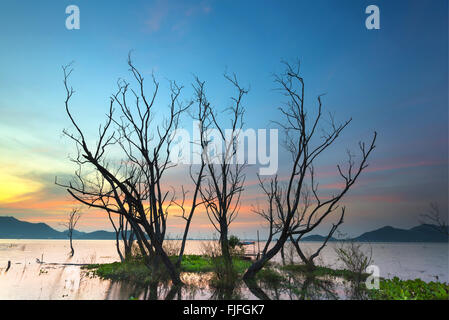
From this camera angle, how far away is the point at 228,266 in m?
11.0

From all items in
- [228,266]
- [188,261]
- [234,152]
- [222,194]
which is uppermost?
[234,152]

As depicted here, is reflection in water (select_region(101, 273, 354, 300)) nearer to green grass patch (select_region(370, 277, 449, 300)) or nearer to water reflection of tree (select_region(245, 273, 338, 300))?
water reflection of tree (select_region(245, 273, 338, 300))

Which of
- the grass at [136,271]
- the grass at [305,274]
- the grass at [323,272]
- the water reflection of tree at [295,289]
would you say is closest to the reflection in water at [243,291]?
the water reflection of tree at [295,289]

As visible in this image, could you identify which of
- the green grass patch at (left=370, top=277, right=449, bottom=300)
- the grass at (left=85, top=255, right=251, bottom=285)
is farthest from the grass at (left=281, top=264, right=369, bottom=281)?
the green grass patch at (left=370, top=277, right=449, bottom=300)

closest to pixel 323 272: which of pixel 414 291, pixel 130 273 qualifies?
pixel 414 291

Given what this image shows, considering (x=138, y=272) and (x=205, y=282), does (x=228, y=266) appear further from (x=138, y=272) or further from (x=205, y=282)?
(x=138, y=272)

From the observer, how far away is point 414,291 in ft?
27.4

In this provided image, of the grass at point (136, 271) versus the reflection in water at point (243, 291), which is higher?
the reflection in water at point (243, 291)

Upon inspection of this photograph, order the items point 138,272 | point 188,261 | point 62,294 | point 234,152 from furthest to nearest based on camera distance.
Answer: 1. point 188,261
2. point 234,152
3. point 138,272
4. point 62,294

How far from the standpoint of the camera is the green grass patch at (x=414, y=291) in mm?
7457

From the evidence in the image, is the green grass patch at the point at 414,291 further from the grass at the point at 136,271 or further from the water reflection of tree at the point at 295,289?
the grass at the point at 136,271

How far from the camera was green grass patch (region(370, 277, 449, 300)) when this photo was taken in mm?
7457
